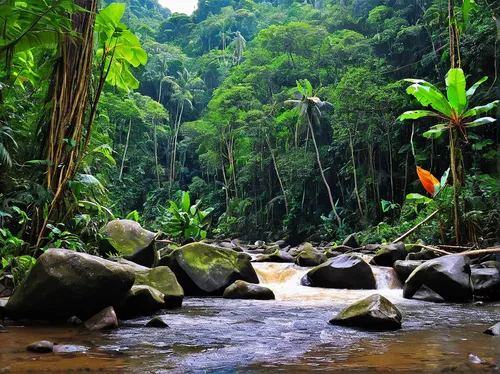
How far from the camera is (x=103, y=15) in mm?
6012

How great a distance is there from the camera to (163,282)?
223 inches

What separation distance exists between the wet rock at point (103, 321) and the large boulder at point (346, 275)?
14.7 feet

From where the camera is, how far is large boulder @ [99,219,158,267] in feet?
23.2

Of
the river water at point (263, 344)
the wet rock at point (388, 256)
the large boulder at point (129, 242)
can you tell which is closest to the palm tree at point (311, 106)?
the wet rock at point (388, 256)

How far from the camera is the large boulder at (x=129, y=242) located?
706cm

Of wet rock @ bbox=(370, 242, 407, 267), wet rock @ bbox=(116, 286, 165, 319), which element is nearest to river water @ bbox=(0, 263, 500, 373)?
wet rock @ bbox=(116, 286, 165, 319)

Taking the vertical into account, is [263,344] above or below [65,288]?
below

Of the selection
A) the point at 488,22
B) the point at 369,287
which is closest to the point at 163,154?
the point at 488,22

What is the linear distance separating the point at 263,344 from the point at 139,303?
166cm

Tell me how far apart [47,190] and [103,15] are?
2.34 m

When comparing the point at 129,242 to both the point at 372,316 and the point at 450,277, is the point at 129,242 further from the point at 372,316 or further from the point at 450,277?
the point at 450,277

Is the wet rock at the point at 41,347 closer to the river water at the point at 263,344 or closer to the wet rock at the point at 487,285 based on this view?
the river water at the point at 263,344

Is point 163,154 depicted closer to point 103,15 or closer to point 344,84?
point 344,84

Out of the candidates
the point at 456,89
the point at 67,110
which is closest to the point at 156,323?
the point at 67,110
